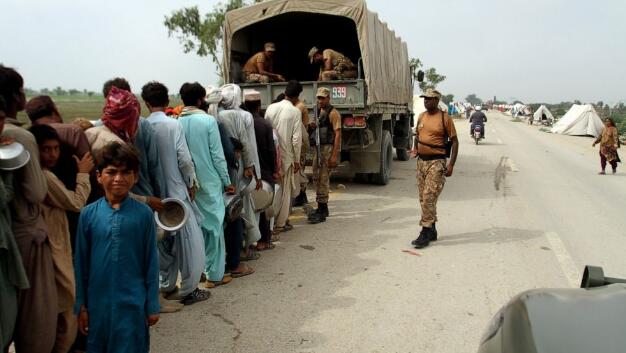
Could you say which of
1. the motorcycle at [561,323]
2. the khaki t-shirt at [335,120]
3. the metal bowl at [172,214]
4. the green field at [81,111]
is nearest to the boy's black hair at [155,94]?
the green field at [81,111]

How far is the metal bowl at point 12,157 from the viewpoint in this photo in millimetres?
2139

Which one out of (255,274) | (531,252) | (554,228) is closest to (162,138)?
(255,274)

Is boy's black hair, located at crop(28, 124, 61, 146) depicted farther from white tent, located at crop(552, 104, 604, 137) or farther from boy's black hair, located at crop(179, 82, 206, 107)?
white tent, located at crop(552, 104, 604, 137)

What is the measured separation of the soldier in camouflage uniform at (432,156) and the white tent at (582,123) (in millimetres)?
26710

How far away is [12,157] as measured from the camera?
2.15 metres

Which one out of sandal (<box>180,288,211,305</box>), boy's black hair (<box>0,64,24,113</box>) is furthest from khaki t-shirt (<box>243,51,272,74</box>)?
boy's black hair (<box>0,64,24,113</box>)

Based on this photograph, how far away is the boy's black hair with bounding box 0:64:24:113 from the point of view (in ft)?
8.30

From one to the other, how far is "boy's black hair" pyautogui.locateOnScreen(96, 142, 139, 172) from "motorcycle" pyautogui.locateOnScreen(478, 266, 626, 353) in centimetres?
173

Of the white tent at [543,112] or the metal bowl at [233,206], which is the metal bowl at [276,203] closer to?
the metal bowl at [233,206]

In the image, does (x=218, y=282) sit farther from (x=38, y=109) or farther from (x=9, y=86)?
(x=9, y=86)

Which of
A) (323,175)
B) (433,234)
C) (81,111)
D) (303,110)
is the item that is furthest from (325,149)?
(81,111)

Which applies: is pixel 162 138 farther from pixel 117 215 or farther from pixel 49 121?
pixel 117 215

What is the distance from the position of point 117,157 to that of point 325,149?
4352 millimetres

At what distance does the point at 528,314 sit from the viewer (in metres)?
1.67
